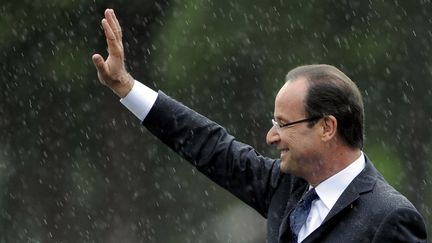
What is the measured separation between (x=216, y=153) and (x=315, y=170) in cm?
45

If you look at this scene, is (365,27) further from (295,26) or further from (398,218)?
(398,218)

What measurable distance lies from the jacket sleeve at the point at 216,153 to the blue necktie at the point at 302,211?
20 centimetres

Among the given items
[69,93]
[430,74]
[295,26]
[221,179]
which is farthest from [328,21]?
[221,179]

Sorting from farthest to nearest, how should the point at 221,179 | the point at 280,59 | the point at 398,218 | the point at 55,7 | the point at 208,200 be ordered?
the point at 208,200 → the point at 280,59 → the point at 55,7 → the point at 221,179 → the point at 398,218

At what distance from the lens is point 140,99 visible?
16.4ft

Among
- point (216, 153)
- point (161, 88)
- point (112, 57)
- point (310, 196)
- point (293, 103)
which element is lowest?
point (161, 88)

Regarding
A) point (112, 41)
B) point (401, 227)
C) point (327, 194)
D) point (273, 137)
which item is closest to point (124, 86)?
point (112, 41)

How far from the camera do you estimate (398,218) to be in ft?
14.6

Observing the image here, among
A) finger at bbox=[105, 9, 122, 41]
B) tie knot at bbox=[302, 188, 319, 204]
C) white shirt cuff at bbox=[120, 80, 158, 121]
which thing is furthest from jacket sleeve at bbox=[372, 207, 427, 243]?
finger at bbox=[105, 9, 122, 41]

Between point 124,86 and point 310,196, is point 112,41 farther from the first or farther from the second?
point 310,196

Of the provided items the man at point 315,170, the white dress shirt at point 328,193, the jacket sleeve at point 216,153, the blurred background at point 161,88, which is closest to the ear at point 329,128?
the man at point 315,170

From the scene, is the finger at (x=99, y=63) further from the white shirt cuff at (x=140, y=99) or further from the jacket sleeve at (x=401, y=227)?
the jacket sleeve at (x=401, y=227)

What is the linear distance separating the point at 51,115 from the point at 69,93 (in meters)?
0.56

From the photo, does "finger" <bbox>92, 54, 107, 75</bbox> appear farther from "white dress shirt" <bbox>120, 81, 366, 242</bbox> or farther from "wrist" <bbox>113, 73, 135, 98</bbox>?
"white dress shirt" <bbox>120, 81, 366, 242</bbox>
